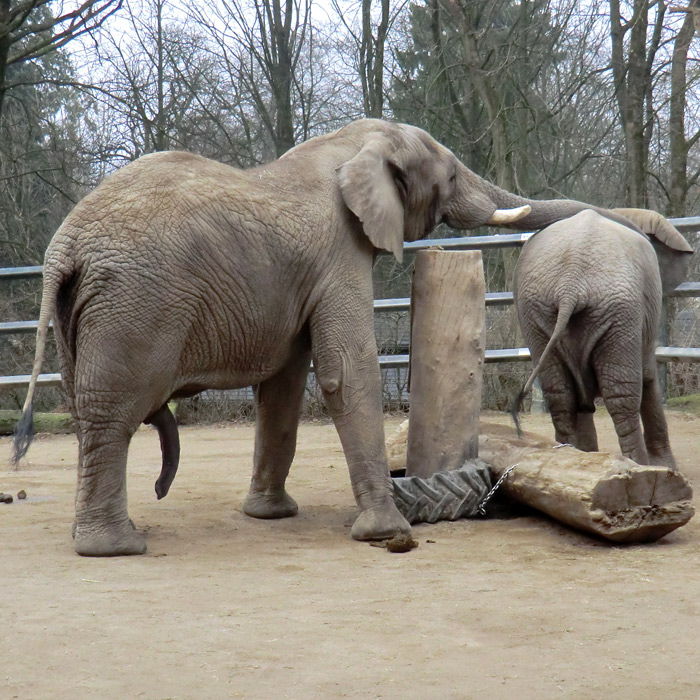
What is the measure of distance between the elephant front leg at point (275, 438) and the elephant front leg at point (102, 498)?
1073 millimetres

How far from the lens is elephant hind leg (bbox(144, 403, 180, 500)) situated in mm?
4930

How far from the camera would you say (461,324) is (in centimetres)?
523

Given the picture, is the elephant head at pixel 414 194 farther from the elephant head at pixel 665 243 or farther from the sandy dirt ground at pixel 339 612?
the sandy dirt ground at pixel 339 612

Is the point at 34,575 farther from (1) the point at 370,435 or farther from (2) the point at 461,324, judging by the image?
(2) the point at 461,324

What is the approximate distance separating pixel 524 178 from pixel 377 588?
37.6 ft

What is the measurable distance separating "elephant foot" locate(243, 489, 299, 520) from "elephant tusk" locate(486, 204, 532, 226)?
1.99 m

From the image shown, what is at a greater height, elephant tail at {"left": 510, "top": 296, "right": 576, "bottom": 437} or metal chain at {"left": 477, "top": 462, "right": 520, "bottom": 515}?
elephant tail at {"left": 510, "top": 296, "right": 576, "bottom": 437}

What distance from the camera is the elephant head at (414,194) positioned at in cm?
475

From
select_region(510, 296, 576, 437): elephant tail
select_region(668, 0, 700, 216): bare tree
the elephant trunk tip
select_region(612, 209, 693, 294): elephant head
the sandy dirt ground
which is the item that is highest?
select_region(668, 0, 700, 216): bare tree

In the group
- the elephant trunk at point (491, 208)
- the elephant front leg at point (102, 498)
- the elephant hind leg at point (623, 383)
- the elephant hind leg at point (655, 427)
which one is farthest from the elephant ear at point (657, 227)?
the elephant front leg at point (102, 498)

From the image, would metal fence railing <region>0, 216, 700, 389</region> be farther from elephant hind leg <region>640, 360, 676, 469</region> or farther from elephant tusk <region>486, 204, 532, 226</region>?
elephant tusk <region>486, 204, 532, 226</region>

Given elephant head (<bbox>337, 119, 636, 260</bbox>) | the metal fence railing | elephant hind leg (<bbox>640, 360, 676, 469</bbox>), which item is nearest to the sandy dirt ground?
elephant hind leg (<bbox>640, 360, 676, 469</bbox>)

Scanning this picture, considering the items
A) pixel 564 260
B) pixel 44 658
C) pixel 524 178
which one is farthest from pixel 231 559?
pixel 524 178

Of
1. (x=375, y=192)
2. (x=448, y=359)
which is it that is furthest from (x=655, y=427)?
(x=375, y=192)
